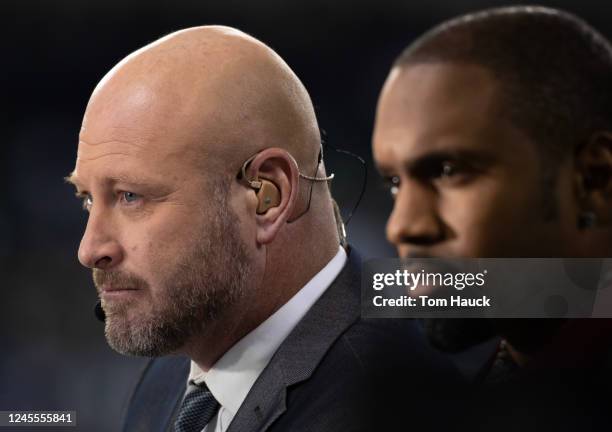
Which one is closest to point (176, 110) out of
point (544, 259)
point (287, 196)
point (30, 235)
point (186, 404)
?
point (287, 196)

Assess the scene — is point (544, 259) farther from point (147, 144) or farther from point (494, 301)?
point (147, 144)

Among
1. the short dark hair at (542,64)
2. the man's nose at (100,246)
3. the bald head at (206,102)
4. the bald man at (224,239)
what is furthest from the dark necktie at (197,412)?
the short dark hair at (542,64)

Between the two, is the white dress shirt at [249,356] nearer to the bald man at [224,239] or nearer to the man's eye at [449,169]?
the bald man at [224,239]

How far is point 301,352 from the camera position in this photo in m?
1.29

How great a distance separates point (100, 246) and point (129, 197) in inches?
3.2

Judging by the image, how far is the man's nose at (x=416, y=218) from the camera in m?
0.92

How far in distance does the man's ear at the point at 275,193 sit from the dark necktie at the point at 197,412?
0.25 meters

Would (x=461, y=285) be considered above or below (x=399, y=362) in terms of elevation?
above

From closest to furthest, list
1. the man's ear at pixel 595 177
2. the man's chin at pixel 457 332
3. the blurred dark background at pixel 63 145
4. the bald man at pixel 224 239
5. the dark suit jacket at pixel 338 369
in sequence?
the man's ear at pixel 595 177 < the man's chin at pixel 457 332 < the dark suit jacket at pixel 338 369 < the bald man at pixel 224 239 < the blurred dark background at pixel 63 145

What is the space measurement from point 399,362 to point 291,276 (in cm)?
22

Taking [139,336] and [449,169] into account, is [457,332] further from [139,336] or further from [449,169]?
[139,336]

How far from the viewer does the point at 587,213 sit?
894 millimetres

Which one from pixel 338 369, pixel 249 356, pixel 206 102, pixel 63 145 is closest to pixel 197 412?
pixel 249 356

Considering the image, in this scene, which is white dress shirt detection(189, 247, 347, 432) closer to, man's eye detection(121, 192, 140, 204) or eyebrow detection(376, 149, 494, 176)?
man's eye detection(121, 192, 140, 204)
